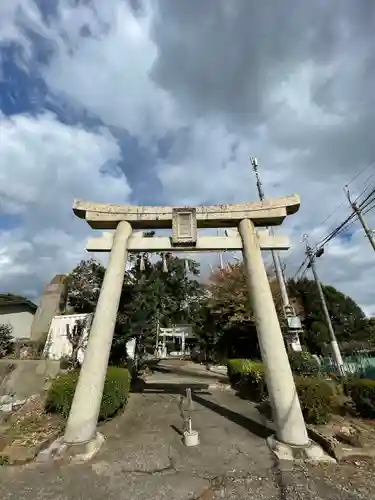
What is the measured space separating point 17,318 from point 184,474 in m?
17.9

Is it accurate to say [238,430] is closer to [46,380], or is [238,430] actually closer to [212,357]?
[46,380]

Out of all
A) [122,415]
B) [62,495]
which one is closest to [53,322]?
[122,415]

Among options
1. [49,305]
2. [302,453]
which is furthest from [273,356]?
[49,305]

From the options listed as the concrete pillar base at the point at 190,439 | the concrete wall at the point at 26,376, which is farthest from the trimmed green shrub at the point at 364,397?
the concrete wall at the point at 26,376

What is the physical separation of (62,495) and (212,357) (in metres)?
20.8

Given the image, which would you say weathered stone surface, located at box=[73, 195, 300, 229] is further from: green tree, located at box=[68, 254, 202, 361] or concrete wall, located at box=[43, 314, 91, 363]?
concrete wall, located at box=[43, 314, 91, 363]

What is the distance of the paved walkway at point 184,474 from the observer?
420cm

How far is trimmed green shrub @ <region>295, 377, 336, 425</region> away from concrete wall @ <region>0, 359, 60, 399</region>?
777 cm

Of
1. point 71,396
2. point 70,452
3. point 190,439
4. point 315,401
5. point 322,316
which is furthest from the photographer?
point 322,316

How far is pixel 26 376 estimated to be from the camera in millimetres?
9977

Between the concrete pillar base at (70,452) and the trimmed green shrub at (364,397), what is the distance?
21.2 feet

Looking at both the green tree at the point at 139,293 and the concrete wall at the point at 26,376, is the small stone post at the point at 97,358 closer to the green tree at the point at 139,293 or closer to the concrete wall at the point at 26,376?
the concrete wall at the point at 26,376

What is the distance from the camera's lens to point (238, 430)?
6.86 metres

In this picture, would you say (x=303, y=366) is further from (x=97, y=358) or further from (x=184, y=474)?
(x=97, y=358)
